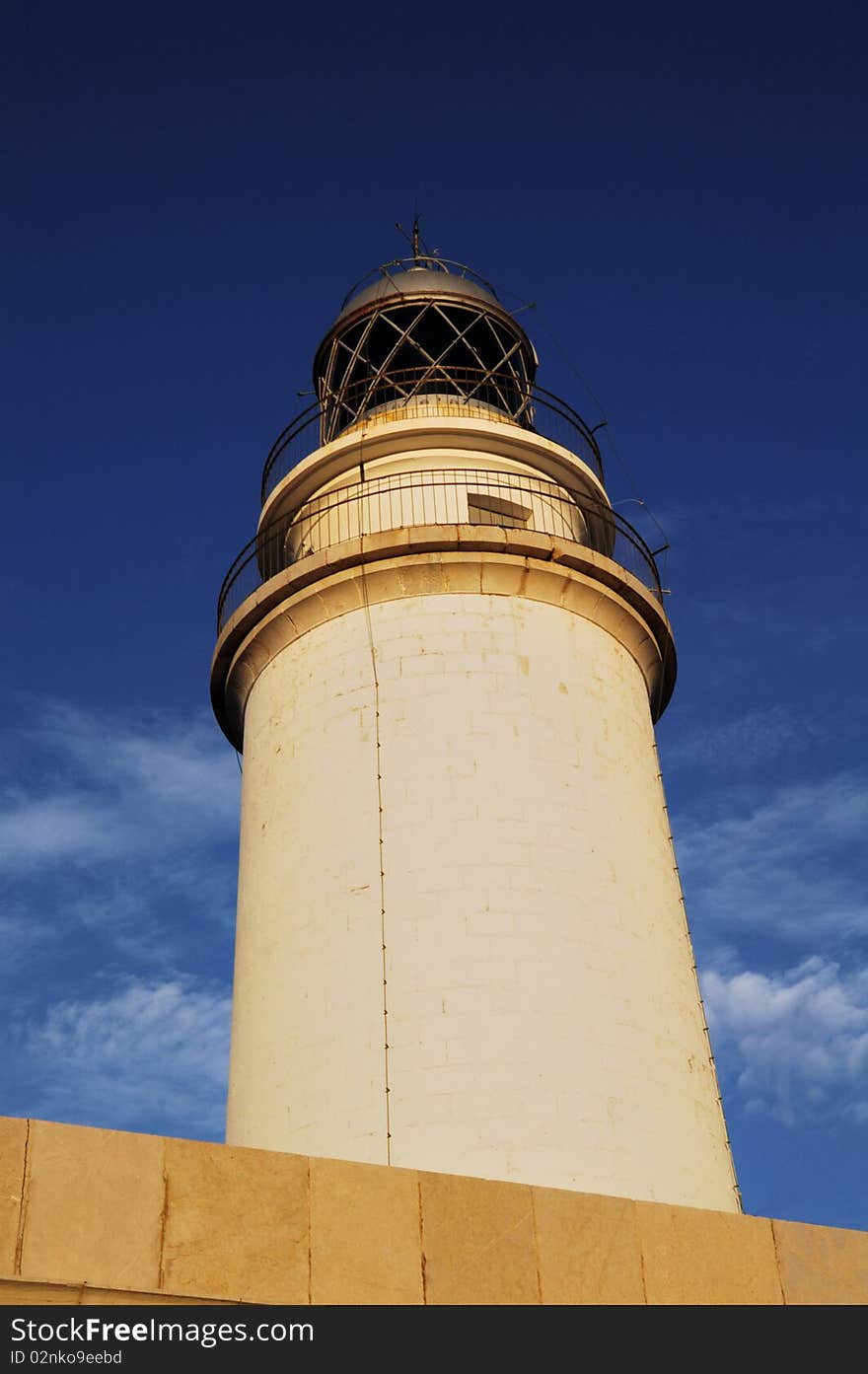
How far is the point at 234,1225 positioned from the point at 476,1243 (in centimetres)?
177

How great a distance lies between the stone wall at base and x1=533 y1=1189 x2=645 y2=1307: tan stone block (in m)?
0.01

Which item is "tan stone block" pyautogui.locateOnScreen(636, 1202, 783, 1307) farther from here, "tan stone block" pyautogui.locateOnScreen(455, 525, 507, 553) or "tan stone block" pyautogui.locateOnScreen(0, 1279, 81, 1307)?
"tan stone block" pyautogui.locateOnScreen(455, 525, 507, 553)

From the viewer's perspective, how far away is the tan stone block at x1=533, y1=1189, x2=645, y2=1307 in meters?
9.99

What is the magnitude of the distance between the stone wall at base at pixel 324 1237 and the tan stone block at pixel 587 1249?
0.03 feet

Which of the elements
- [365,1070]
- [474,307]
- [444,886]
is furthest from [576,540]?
[365,1070]

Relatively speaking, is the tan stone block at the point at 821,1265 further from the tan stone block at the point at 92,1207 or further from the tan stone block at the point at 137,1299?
the tan stone block at the point at 92,1207

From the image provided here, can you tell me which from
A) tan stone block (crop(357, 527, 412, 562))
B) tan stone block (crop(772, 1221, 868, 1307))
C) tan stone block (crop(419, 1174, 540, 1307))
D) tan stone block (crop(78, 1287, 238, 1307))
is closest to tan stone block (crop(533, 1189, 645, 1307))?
tan stone block (crop(419, 1174, 540, 1307))

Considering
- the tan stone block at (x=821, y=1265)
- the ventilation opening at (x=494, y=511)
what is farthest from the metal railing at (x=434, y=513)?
the tan stone block at (x=821, y=1265)

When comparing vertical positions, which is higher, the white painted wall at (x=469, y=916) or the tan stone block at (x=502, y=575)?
the tan stone block at (x=502, y=575)

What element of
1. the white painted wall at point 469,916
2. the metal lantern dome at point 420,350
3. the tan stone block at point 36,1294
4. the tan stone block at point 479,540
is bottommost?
the tan stone block at point 36,1294

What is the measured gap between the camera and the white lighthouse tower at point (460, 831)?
1430 cm
